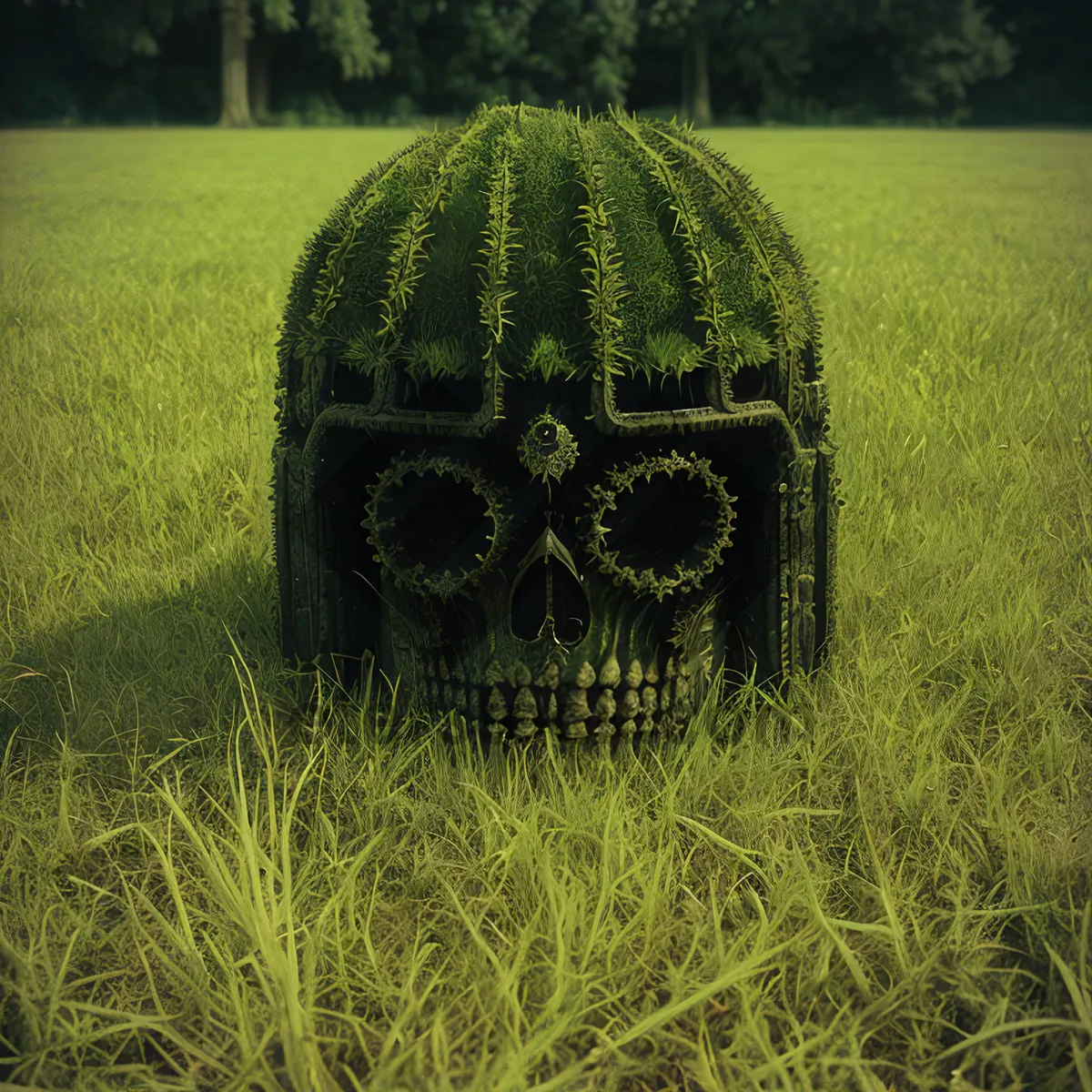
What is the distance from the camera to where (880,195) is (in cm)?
1276

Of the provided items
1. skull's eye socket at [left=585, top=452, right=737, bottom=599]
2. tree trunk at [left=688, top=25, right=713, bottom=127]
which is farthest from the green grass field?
tree trunk at [left=688, top=25, right=713, bottom=127]

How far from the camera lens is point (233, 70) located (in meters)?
34.0

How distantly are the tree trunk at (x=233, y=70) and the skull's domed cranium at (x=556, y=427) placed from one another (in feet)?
110

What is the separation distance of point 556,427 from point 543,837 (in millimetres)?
701

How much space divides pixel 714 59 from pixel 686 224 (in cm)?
4359

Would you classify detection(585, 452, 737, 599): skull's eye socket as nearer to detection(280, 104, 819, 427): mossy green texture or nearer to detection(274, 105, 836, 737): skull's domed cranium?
detection(274, 105, 836, 737): skull's domed cranium

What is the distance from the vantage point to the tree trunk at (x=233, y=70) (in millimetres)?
32406

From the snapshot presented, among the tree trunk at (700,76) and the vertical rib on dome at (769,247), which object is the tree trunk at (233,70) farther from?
the vertical rib on dome at (769,247)

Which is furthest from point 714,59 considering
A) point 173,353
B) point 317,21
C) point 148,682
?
point 148,682

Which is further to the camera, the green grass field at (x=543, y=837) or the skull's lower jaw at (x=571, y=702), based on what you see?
the skull's lower jaw at (x=571, y=702)

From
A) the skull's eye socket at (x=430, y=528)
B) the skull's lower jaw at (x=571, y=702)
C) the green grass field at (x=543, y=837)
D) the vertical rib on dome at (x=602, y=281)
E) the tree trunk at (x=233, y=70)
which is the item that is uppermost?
the tree trunk at (x=233, y=70)

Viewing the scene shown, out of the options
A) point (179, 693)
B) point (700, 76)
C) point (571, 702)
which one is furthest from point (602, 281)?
point (700, 76)

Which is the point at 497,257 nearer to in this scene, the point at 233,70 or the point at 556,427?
the point at 556,427

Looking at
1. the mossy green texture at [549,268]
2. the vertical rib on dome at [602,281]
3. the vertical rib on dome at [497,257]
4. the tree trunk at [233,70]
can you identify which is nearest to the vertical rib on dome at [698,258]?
the mossy green texture at [549,268]
